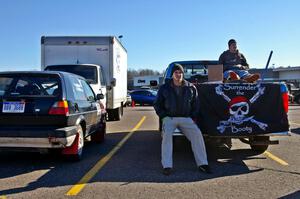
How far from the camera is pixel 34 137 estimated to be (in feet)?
22.6

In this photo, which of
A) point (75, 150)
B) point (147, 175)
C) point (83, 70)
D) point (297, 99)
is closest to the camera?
point (147, 175)

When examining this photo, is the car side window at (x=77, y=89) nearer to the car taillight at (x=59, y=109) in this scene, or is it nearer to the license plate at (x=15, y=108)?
the car taillight at (x=59, y=109)

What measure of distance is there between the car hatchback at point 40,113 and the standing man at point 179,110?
1558mm

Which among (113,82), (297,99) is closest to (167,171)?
(113,82)

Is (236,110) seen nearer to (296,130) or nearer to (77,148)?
(77,148)

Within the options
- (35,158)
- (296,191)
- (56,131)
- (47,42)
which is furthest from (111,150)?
(47,42)

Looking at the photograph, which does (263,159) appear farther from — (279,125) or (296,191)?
(296,191)

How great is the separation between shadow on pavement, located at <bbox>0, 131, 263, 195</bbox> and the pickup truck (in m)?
0.65

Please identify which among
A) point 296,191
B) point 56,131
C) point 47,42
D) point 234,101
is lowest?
point 296,191

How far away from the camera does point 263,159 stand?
26.8 ft

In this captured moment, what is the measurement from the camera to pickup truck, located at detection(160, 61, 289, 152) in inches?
290

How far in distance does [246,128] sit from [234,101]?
51 centimetres

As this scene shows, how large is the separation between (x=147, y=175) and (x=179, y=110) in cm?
121

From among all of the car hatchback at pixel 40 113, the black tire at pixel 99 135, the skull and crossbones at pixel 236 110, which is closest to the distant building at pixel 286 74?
the black tire at pixel 99 135
